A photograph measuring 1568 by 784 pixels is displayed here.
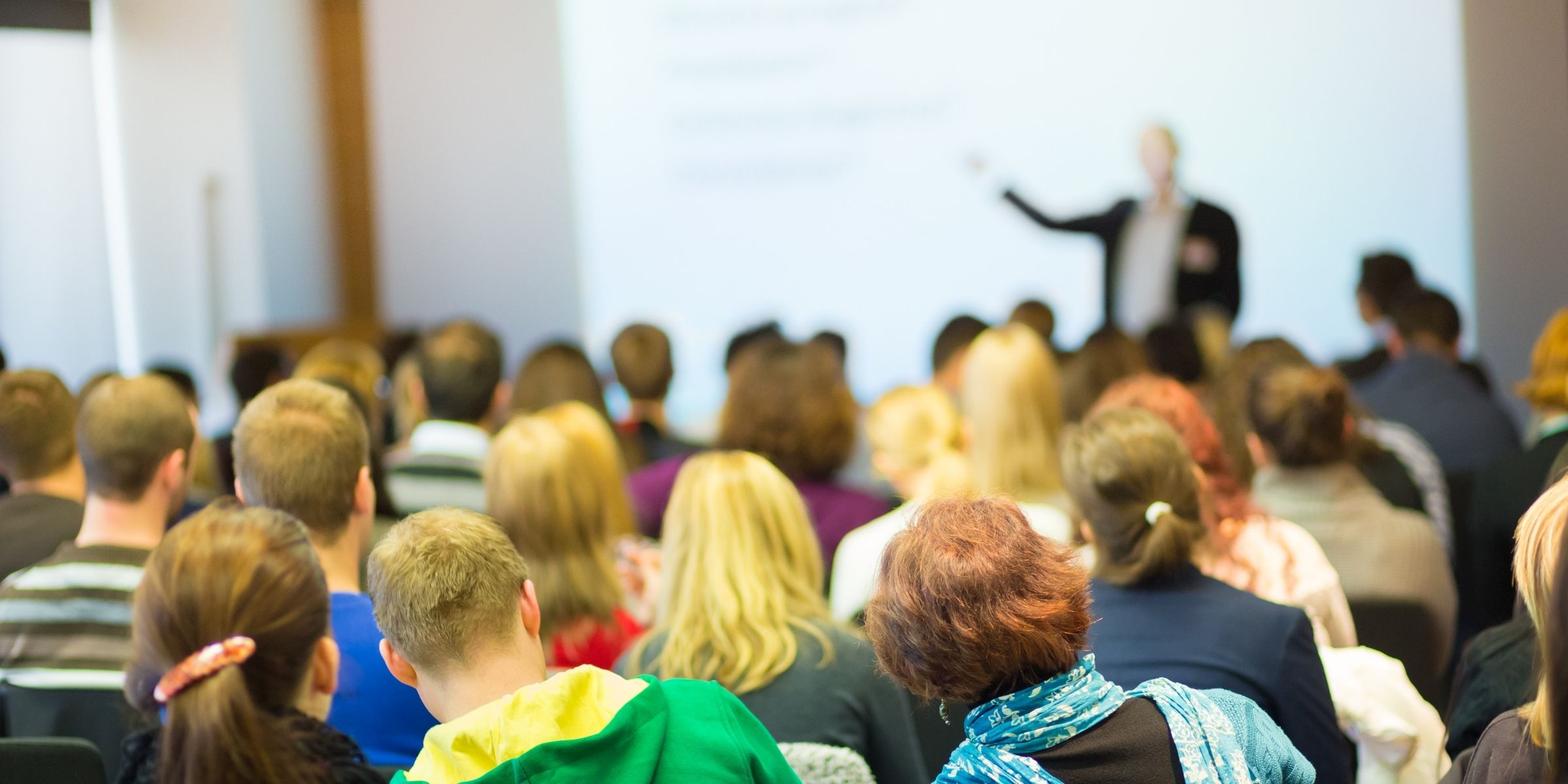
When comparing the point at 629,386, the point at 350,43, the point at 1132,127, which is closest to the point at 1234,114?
the point at 1132,127

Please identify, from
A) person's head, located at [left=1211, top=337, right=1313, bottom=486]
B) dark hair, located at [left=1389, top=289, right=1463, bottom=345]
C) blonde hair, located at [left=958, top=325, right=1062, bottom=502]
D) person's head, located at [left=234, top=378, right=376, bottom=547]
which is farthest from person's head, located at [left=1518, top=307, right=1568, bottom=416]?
person's head, located at [left=234, top=378, right=376, bottom=547]

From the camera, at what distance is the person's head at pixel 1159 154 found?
6.97 meters

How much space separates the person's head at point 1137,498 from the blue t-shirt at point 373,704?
1.06 meters

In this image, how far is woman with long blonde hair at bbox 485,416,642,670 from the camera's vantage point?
2717 mm

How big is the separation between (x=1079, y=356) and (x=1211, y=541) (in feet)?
6.79

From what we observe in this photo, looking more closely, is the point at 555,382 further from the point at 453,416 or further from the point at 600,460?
the point at 600,460

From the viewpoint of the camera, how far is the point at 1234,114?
702 centimetres

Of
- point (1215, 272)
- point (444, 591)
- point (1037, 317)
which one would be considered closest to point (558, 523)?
point (444, 591)

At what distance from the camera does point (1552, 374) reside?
3504 millimetres

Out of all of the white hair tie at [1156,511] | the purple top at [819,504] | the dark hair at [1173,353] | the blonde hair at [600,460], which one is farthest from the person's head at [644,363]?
the white hair tie at [1156,511]

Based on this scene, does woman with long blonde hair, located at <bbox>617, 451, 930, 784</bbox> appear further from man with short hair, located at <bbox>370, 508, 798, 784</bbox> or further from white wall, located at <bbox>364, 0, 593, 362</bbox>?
white wall, located at <bbox>364, 0, 593, 362</bbox>

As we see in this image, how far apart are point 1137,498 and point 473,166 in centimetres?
714

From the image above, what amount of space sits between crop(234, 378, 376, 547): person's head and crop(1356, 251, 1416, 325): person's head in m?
4.48

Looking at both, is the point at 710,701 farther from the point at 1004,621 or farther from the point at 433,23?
the point at 433,23
